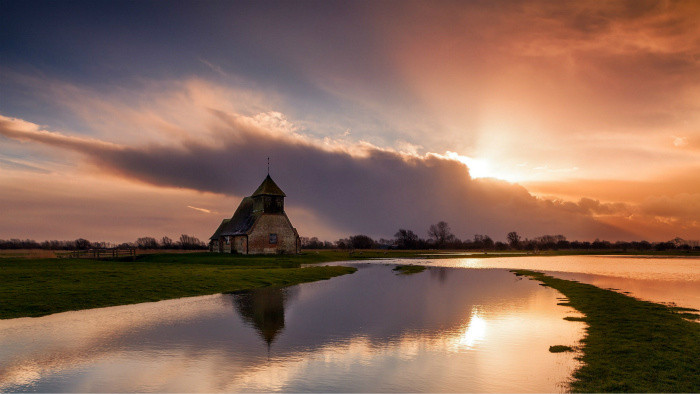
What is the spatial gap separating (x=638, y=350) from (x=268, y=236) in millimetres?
78933

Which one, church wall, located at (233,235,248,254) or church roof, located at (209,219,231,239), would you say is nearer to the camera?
church wall, located at (233,235,248,254)

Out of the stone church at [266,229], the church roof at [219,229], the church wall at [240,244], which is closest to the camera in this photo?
the church wall at [240,244]

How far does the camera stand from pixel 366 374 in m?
15.0

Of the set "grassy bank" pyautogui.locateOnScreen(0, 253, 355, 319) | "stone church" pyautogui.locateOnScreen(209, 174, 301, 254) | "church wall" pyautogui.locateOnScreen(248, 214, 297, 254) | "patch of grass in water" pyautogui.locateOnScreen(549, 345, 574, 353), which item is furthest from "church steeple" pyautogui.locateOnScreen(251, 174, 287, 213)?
"patch of grass in water" pyautogui.locateOnScreen(549, 345, 574, 353)

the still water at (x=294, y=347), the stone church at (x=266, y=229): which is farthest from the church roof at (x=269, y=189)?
the still water at (x=294, y=347)

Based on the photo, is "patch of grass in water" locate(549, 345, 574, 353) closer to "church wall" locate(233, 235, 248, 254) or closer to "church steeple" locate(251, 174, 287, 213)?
"church wall" locate(233, 235, 248, 254)

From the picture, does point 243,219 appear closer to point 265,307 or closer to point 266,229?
point 266,229

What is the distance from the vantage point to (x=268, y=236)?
91438 millimetres

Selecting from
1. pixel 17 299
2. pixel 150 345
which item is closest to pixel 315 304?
pixel 150 345

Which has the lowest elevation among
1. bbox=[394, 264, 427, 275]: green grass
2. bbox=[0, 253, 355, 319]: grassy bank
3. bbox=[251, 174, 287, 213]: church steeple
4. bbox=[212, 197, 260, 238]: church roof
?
bbox=[394, 264, 427, 275]: green grass

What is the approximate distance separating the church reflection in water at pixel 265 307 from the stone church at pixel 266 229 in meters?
48.6

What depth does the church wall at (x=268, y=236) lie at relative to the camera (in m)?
90.0

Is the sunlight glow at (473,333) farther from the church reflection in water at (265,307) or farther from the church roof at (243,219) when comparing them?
the church roof at (243,219)

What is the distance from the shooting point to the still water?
14242 millimetres
